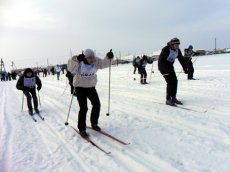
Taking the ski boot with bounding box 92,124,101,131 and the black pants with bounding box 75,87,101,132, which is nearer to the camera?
the black pants with bounding box 75,87,101,132

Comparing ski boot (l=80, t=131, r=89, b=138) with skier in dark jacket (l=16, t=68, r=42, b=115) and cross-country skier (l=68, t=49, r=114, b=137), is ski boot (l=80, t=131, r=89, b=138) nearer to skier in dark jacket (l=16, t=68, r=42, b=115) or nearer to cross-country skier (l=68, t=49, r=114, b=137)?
cross-country skier (l=68, t=49, r=114, b=137)

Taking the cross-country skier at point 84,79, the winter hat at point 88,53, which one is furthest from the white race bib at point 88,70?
the winter hat at point 88,53

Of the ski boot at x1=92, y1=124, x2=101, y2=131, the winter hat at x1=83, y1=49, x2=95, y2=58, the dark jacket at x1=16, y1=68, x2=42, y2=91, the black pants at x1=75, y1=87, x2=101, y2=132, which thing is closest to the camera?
the winter hat at x1=83, y1=49, x2=95, y2=58

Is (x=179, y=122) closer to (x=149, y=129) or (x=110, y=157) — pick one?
(x=149, y=129)

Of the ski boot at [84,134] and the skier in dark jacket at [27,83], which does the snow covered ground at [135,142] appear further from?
the skier in dark jacket at [27,83]

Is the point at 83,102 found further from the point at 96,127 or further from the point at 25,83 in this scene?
the point at 25,83

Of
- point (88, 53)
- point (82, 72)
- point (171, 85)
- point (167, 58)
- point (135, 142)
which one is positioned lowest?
point (135, 142)

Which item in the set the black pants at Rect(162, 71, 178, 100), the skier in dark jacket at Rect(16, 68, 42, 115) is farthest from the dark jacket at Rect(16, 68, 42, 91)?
the black pants at Rect(162, 71, 178, 100)

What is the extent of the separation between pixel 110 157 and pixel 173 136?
1330 millimetres

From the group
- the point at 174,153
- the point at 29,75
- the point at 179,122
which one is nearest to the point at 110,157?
Result: the point at 174,153

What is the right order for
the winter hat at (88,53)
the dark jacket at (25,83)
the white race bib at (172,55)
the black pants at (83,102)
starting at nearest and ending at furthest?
the winter hat at (88,53) → the black pants at (83,102) → the white race bib at (172,55) → the dark jacket at (25,83)

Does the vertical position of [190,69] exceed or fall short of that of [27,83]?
it exceeds it

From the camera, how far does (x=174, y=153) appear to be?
433 centimetres

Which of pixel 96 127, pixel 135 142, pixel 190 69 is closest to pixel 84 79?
pixel 96 127
